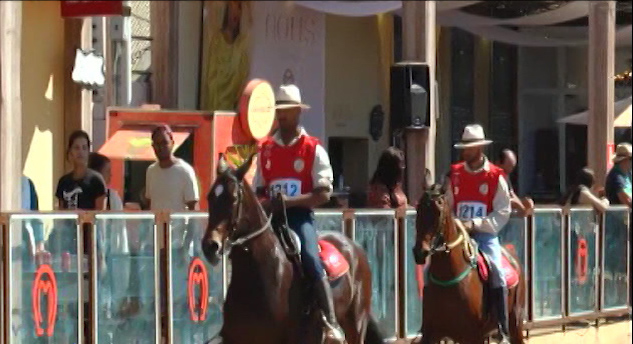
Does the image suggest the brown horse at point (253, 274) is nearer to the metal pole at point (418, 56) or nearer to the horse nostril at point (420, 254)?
the horse nostril at point (420, 254)

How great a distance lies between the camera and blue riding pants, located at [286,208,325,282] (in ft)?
37.9

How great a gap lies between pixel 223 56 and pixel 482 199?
14366 mm

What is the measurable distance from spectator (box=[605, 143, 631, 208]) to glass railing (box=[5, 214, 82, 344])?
1045 centimetres

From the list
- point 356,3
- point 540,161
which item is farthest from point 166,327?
point 540,161

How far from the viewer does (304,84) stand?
29.9m

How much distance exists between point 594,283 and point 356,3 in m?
11.2

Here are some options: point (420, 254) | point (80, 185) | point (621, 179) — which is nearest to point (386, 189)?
→ point (80, 185)

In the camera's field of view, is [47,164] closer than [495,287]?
No

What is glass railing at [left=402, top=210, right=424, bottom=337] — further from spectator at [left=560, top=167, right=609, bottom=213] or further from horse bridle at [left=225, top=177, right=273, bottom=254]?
horse bridle at [left=225, top=177, right=273, bottom=254]

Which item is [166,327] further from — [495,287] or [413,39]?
[413,39]

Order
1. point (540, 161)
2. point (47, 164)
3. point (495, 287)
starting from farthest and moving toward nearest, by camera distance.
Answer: point (540, 161)
point (47, 164)
point (495, 287)

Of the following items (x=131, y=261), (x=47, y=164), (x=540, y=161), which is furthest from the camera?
(x=540, y=161)

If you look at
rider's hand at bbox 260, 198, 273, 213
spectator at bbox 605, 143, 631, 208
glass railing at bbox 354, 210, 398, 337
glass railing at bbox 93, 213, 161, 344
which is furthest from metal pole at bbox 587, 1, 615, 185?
rider's hand at bbox 260, 198, 273, 213

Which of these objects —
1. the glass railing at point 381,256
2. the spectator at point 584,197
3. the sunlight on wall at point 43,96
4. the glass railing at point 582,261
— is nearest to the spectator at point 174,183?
the glass railing at point 381,256
